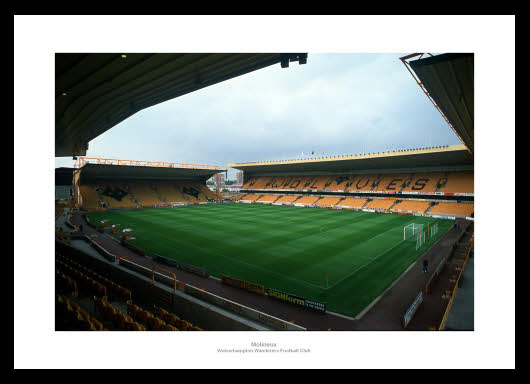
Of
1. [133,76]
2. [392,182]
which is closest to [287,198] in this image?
[392,182]

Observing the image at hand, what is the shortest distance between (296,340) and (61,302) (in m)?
5.50

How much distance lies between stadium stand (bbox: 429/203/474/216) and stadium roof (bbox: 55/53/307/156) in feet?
118

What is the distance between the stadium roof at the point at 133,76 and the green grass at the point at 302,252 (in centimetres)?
859

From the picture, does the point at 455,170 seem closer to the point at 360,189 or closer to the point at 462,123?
the point at 360,189

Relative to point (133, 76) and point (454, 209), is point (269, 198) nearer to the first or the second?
point (454, 209)

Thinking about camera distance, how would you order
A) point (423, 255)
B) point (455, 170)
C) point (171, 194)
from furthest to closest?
point (171, 194) → point (455, 170) → point (423, 255)

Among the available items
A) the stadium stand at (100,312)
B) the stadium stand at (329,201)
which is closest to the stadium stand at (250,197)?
the stadium stand at (329,201)

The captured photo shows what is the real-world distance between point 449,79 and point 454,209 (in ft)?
109

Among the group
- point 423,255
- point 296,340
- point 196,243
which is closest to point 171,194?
point 196,243

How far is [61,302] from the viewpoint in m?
5.58

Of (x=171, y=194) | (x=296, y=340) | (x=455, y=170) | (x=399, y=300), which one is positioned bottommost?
(x=399, y=300)

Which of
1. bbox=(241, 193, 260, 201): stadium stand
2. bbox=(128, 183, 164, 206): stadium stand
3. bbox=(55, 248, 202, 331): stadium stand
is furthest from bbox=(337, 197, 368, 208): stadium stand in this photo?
bbox=(55, 248, 202, 331): stadium stand

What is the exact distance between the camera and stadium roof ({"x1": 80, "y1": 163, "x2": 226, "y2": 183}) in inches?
1449

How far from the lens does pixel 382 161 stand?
3959 centimetres
